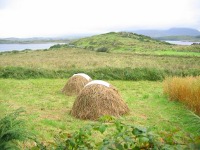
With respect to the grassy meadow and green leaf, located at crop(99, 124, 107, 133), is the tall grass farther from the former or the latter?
green leaf, located at crop(99, 124, 107, 133)

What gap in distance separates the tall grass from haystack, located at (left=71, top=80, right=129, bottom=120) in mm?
2410

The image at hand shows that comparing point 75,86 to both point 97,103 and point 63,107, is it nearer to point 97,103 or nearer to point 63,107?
point 63,107

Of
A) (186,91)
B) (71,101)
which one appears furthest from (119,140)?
(71,101)

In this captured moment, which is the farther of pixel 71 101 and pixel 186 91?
pixel 71 101

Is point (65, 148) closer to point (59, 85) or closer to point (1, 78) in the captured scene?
point (59, 85)

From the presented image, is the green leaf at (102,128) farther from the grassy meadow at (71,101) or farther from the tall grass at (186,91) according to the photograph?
the tall grass at (186,91)

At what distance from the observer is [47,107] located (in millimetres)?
11758

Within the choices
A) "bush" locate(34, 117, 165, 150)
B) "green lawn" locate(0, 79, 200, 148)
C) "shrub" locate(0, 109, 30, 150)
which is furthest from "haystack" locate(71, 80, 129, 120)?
"bush" locate(34, 117, 165, 150)

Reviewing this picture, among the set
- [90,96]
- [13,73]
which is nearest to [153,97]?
[90,96]

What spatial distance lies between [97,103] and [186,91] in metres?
3.97

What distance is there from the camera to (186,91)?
39.5 ft

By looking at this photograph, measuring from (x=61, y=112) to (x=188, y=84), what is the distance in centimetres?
496

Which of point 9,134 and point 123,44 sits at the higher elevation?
point 9,134

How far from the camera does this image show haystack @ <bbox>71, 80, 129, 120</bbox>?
10062 millimetres
